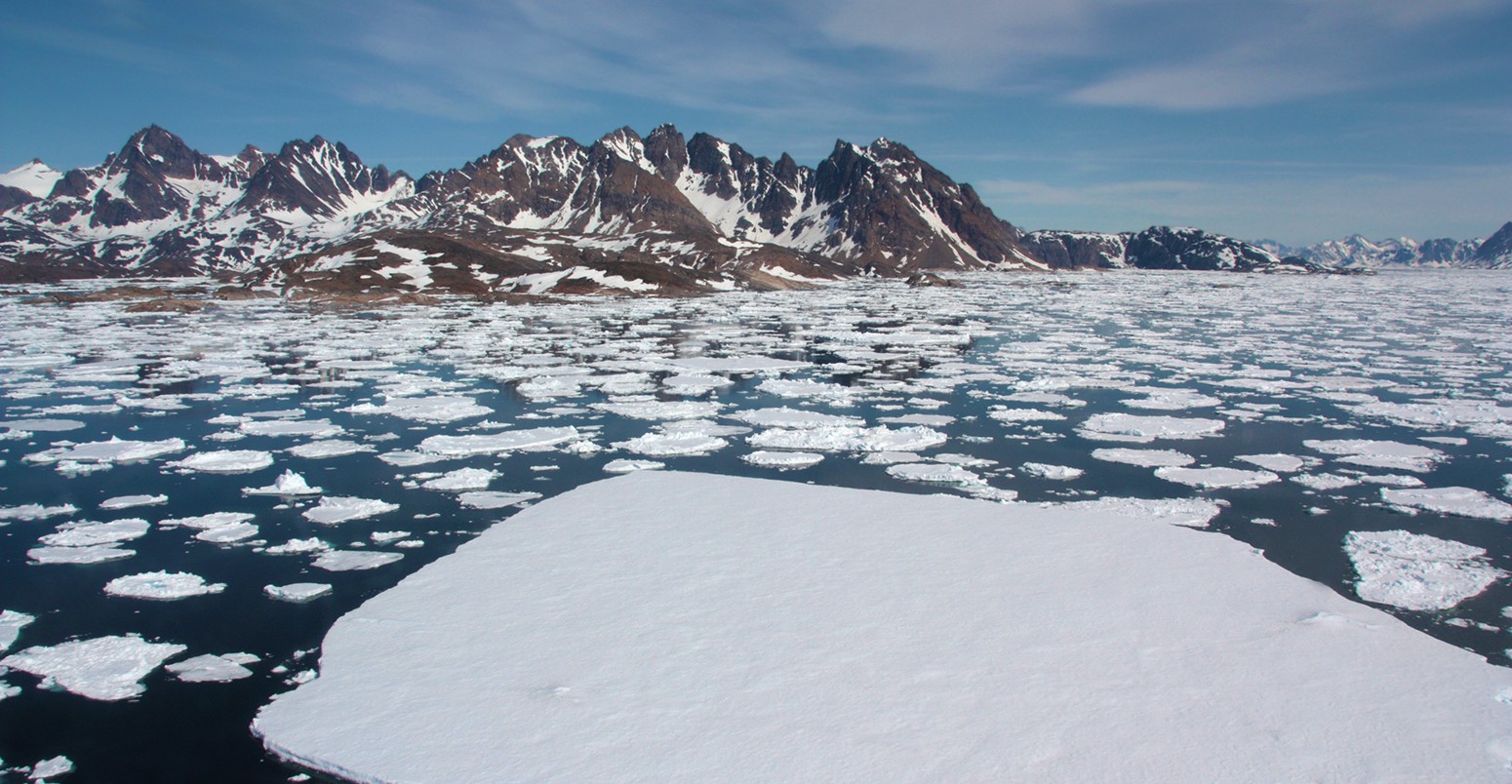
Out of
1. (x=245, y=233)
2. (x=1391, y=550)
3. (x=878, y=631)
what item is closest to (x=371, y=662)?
(x=878, y=631)

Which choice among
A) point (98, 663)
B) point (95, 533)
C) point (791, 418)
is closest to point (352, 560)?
point (98, 663)

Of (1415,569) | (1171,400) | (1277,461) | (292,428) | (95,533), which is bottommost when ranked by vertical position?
(1415,569)

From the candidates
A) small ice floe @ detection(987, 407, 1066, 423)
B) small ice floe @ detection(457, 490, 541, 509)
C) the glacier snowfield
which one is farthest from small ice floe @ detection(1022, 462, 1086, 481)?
small ice floe @ detection(457, 490, 541, 509)

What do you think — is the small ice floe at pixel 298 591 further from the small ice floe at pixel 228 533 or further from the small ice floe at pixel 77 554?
the small ice floe at pixel 77 554

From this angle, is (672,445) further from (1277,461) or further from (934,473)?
(1277,461)

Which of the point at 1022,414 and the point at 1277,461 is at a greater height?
the point at 1022,414
